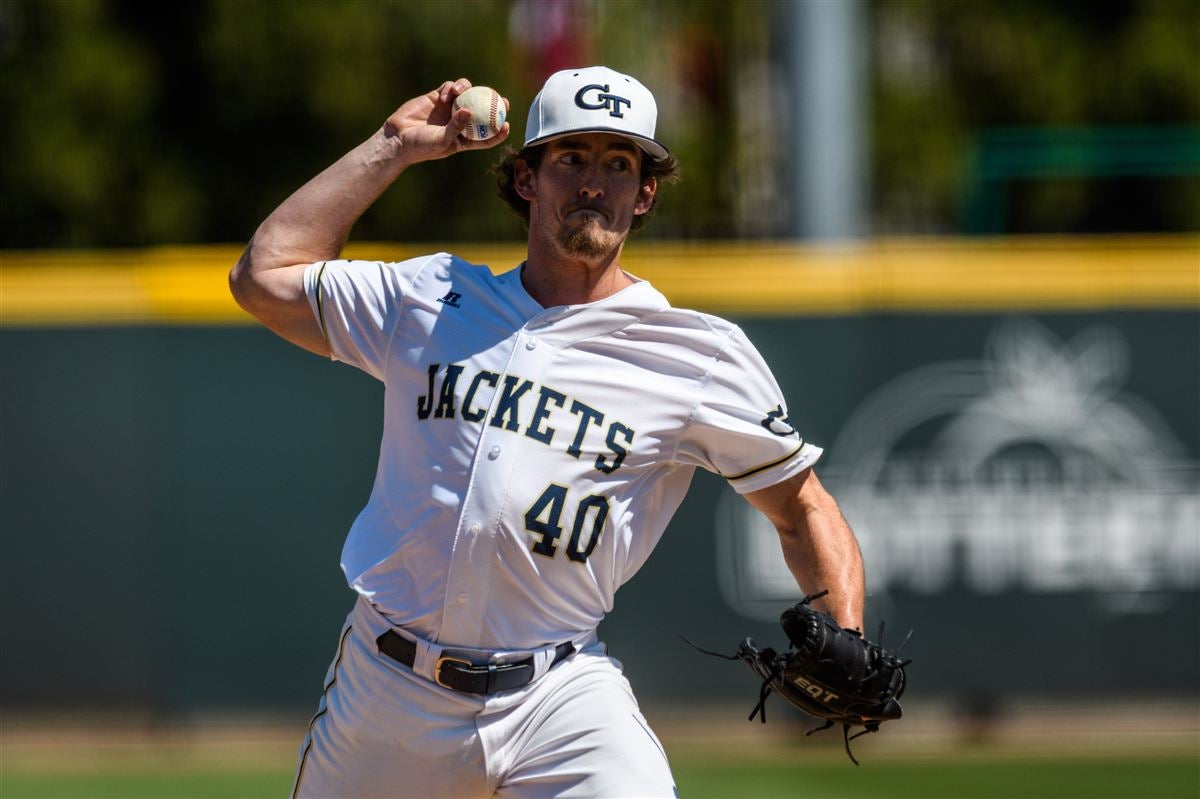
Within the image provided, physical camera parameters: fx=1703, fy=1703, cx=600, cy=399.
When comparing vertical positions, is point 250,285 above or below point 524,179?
below

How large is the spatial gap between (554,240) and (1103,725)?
6.07 metres

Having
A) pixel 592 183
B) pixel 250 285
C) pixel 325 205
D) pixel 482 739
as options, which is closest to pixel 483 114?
pixel 592 183

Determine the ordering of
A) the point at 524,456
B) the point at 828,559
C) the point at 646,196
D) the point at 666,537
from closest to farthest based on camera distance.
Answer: the point at 524,456 < the point at 828,559 < the point at 646,196 < the point at 666,537

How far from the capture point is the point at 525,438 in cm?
394

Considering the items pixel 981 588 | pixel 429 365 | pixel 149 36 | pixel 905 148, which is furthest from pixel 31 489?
pixel 905 148

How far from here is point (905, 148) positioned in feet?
60.4

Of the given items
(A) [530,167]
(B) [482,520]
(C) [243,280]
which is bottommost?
(B) [482,520]

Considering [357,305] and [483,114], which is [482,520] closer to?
[357,305]

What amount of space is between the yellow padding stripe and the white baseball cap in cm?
494

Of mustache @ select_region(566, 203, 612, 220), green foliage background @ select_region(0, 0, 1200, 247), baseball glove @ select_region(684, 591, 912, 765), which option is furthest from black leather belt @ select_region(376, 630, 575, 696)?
green foliage background @ select_region(0, 0, 1200, 247)

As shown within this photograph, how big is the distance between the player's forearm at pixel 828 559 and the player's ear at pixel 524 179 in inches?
40.2

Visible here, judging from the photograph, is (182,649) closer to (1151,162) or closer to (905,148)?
(1151,162)

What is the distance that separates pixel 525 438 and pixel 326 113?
12.8 m

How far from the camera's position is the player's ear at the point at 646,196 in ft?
14.0
